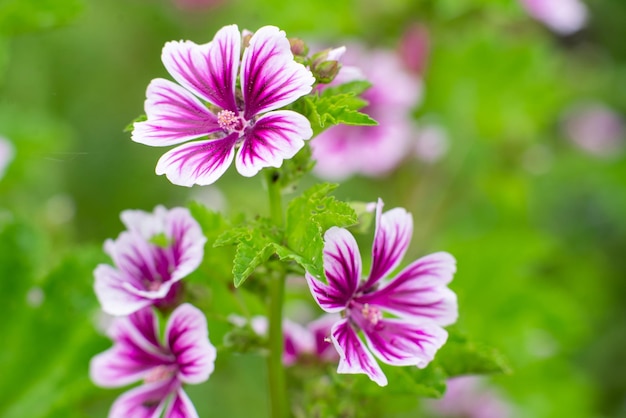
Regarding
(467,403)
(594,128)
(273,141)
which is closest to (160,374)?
(273,141)

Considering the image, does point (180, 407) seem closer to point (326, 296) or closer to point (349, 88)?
point (326, 296)

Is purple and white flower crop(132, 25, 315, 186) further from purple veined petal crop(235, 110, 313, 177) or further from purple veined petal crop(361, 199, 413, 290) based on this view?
purple veined petal crop(361, 199, 413, 290)

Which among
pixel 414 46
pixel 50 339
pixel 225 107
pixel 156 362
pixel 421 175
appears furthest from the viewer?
pixel 421 175

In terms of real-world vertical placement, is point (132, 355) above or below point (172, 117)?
below

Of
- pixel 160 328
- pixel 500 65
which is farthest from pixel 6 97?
pixel 160 328

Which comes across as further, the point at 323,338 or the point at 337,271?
the point at 323,338

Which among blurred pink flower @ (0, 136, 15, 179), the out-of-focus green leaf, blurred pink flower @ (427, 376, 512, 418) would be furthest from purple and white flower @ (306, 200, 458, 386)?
blurred pink flower @ (427, 376, 512, 418)

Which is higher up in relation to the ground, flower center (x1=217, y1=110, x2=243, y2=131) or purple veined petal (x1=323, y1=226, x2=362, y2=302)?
flower center (x1=217, y1=110, x2=243, y2=131)

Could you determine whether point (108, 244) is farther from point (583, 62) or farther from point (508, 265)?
point (583, 62)
